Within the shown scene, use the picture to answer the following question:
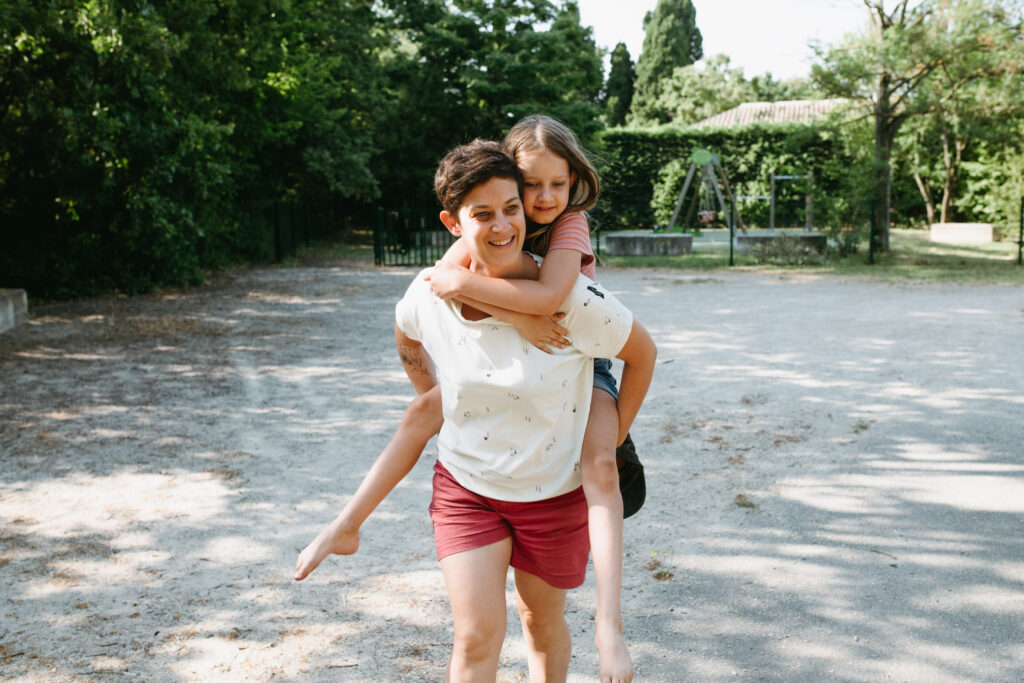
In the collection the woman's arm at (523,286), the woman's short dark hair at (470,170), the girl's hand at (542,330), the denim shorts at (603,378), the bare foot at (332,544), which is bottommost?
the bare foot at (332,544)

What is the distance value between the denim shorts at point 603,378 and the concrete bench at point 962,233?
2385 centimetres

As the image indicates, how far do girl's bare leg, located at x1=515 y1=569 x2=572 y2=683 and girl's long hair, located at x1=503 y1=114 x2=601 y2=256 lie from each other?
920 mm

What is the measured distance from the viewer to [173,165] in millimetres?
13062

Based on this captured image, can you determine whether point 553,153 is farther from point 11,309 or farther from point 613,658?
point 11,309

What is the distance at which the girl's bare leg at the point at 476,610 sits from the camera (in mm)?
2193

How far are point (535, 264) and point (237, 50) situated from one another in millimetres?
14890

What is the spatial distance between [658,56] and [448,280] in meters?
54.5

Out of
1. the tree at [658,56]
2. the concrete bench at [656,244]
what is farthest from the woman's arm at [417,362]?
the tree at [658,56]

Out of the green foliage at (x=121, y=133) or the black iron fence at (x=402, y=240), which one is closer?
the green foliage at (x=121, y=133)

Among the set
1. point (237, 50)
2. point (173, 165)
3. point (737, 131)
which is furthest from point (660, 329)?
point (737, 131)

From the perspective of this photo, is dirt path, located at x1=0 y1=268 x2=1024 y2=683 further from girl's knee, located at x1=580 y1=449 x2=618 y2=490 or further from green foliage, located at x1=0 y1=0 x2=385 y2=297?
green foliage, located at x1=0 y1=0 x2=385 y2=297

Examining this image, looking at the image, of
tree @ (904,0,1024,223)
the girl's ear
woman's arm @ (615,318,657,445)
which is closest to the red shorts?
woman's arm @ (615,318,657,445)

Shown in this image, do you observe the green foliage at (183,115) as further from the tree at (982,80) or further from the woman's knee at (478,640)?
the tree at (982,80)

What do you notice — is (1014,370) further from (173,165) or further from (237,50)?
(237,50)
